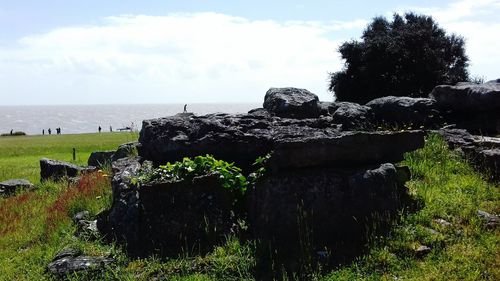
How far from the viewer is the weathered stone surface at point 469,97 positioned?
1511 centimetres

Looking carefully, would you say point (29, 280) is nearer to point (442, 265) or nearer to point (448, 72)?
point (442, 265)

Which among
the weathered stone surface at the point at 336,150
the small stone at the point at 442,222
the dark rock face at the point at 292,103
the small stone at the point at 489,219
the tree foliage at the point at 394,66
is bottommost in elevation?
the small stone at the point at 442,222

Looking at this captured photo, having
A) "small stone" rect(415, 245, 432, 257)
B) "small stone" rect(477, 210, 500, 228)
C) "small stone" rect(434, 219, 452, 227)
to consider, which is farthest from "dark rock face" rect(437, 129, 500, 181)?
"small stone" rect(415, 245, 432, 257)

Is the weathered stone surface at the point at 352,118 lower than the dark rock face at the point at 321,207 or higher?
higher

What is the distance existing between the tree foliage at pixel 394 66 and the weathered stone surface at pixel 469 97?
19.9m

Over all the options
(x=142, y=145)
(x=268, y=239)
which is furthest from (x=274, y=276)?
(x=142, y=145)

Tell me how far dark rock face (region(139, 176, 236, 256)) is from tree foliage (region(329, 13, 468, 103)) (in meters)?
28.8

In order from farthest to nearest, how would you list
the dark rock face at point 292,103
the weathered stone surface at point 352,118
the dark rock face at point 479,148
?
the dark rock face at point 292,103, the weathered stone surface at point 352,118, the dark rock face at point 479,148

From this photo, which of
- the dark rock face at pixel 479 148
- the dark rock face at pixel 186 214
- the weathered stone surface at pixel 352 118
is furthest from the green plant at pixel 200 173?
the dark rock face at pixel 479 148

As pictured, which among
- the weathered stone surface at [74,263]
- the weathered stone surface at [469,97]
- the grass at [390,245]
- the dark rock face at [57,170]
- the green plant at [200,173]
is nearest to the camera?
the grass at [390,245]

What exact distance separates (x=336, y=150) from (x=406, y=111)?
23.5 ft

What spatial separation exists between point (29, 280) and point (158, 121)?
545 centimetres

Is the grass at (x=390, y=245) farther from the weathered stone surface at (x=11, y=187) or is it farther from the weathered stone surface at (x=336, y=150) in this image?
the weathered stone surface at (x=11, y=187)

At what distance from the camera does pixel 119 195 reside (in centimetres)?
1038
